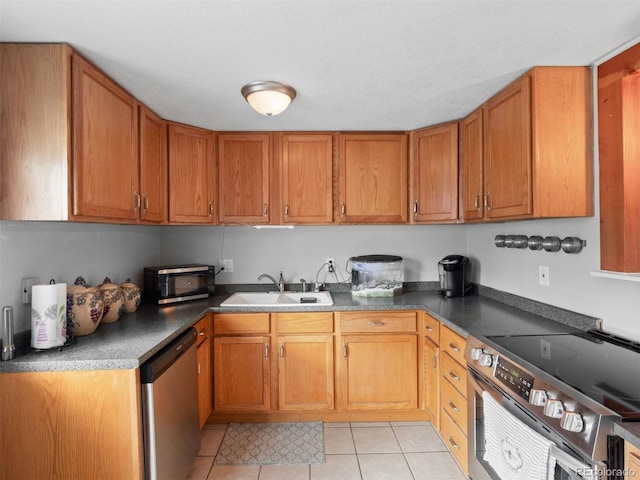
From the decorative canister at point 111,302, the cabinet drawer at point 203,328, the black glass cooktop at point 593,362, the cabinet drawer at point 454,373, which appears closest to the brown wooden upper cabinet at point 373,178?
the cabinet drawer at point 454,373

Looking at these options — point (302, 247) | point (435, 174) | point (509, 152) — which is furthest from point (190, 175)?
point (509, 152)

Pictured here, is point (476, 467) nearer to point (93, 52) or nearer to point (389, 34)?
point (389, 34)

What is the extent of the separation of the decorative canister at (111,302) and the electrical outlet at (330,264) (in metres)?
1.54

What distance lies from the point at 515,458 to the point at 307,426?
1.44m

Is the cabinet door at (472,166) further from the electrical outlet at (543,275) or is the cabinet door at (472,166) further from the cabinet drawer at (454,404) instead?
the cabinet drawer at (454,404)

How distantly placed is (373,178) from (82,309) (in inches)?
78.7

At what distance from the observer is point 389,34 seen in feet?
4.35

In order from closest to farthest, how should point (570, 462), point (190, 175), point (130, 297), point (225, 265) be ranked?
point (570, 462) → point (130, 297) → point (190, 175) → point (225, 265)

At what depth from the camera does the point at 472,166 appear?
7.27 ft

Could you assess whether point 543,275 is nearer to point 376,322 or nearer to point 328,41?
point 376,322

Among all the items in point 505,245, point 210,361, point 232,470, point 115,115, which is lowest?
point 232,470

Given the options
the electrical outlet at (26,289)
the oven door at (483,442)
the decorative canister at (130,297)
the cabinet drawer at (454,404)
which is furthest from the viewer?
the decorative canister at (130,297)

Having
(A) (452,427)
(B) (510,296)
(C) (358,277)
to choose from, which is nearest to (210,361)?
(C) (358,277)

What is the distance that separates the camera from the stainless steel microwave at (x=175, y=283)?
7.72ft
